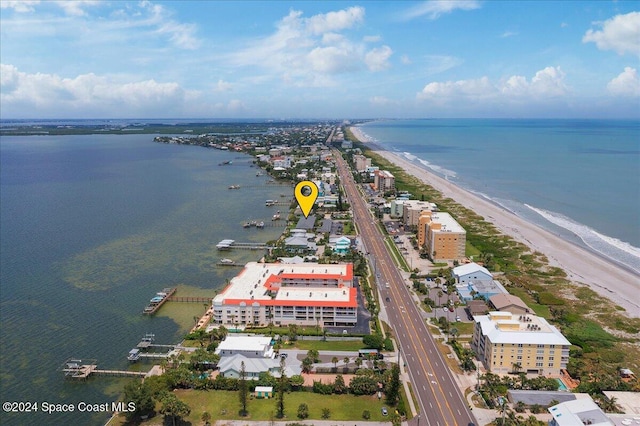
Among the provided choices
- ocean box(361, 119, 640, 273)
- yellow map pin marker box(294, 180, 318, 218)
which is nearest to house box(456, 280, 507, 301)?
yellow map pin marker box(294, 180, 318, 218)

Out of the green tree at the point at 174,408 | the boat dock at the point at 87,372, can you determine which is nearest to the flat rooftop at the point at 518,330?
the green tree at the point at 174,408

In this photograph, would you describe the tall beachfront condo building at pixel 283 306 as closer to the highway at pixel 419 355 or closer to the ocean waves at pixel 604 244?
the highway at pixel 419 355

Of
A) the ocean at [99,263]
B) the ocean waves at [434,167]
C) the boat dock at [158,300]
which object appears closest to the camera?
the ocean at [99,263]

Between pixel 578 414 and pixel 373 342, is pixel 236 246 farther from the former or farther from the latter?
pixel 578 414

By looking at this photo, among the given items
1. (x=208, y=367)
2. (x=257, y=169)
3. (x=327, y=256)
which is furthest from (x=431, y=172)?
(x=208, y=367)

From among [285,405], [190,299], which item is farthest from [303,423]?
[190,299]
